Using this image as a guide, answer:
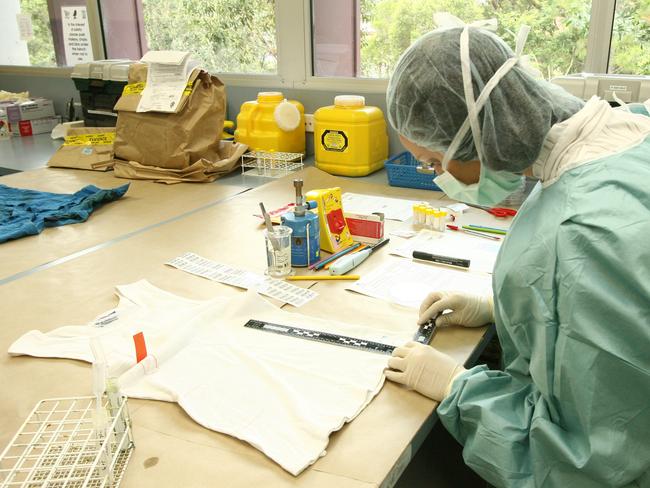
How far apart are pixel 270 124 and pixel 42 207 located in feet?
3.22

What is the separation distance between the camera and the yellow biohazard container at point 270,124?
2.49 m

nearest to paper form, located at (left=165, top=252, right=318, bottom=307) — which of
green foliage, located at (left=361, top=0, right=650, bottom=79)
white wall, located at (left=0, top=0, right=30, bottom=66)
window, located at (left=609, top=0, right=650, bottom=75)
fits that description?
green foliage, located at (left=361, top=0, right=650, bottom=79)

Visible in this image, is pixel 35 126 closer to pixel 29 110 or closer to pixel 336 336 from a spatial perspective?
pixel 29 110

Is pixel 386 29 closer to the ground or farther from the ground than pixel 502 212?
farther from the ground

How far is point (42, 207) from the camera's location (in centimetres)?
198

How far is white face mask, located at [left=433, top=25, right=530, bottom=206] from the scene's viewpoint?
0.95 m

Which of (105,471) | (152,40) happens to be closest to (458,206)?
(105,471)

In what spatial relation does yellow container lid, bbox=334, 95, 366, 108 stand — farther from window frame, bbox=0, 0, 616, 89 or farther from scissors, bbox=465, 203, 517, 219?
scissors, bbox=465, 203, 517, 219

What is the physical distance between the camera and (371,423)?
35.4 inches

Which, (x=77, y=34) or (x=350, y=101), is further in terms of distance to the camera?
(x=77, y=34)

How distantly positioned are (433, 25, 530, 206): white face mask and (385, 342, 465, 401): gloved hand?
314 mm

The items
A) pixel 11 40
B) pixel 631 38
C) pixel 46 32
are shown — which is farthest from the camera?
pixel 11 40

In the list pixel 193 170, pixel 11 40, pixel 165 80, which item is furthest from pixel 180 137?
pixel 11 40

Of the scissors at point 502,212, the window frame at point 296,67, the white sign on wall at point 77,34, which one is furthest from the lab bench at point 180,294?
the white sign on wall at point 77,34
